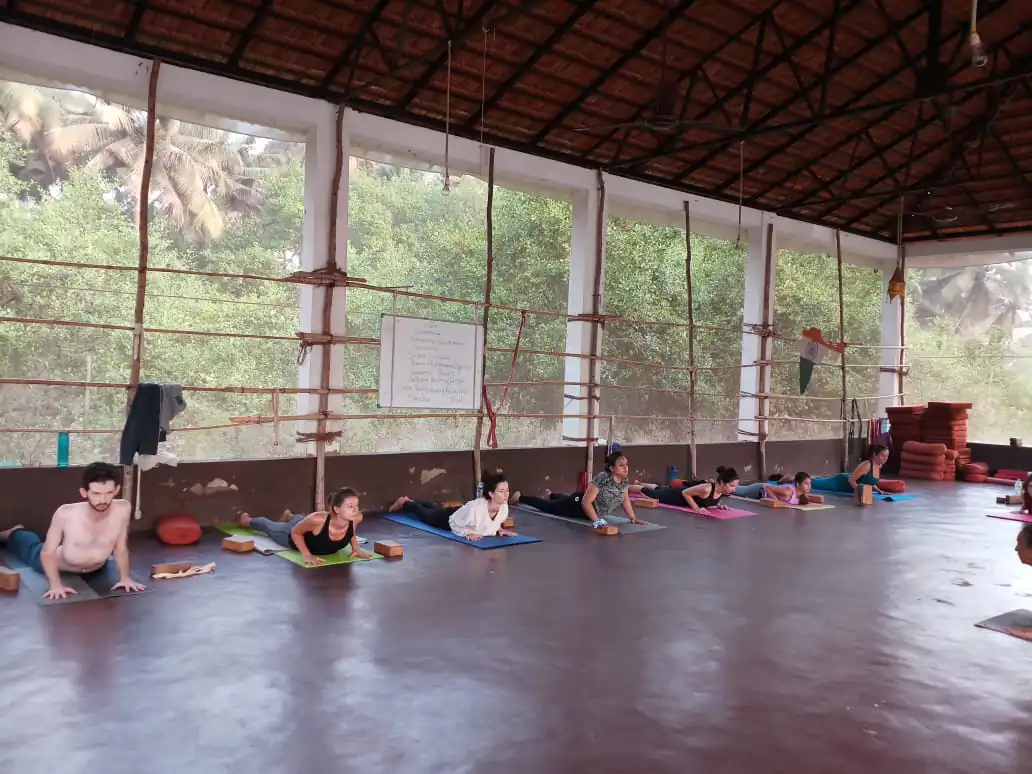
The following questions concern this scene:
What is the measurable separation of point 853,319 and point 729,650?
17.1m

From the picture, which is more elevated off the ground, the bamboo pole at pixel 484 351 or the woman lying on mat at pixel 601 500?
the bamboo pole at pixel 484 351

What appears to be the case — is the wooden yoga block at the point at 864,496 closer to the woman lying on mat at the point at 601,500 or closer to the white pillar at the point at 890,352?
the woman lying on mat at the point at 601,500

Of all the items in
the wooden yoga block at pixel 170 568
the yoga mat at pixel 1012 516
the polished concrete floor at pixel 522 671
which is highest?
the yoga mat at pixel 1012 516

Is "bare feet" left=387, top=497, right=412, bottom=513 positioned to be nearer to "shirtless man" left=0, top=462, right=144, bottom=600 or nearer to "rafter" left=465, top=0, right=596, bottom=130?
"shirtless man" left=0, top=462, right=144, bottom=600

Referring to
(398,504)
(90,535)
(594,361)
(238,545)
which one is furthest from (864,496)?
(90,535)

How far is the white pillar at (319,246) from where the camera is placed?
721 centimetres

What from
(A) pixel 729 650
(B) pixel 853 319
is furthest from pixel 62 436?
(B) pixel 853 319

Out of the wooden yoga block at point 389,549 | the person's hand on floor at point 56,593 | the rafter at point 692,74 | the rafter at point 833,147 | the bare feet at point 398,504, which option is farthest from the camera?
the rafter at point 833,147

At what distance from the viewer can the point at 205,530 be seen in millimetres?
6508

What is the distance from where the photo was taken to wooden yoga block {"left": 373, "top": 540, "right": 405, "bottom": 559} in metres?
5.78

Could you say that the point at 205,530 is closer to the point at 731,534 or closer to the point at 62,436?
the point at 62,436

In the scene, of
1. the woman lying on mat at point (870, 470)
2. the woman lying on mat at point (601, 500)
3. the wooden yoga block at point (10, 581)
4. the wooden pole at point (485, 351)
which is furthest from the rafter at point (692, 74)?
the wooden yoga block at point (10, 581)

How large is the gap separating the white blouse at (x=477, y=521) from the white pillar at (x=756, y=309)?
5705 mm

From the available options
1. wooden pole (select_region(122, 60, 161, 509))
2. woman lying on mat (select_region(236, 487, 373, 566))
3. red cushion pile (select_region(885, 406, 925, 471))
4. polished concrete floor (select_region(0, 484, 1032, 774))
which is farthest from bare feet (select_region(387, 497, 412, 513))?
red cushion pile (select_region(885, 406, 925, 471))
